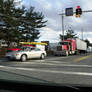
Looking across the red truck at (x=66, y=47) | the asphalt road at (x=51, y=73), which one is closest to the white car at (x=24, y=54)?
the asphalt road at (x=51, y=73)

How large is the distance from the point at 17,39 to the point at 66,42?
378 inches

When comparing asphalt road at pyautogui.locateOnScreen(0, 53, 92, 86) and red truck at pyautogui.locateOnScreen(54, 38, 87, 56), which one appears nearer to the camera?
asphalt road at pyautogui.locateOnScreen(0, 53, 92, 86)

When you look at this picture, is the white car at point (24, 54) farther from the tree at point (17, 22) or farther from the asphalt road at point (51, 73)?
the tree at point (17, 22)

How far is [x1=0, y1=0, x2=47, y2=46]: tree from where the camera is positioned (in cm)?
2719

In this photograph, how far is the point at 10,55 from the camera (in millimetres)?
16453

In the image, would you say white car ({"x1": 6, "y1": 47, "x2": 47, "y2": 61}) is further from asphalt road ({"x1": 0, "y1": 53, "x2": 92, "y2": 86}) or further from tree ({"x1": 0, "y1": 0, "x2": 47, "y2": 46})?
tree ({"x1": 0, "y1": 0, "x2": 47, "y2": 46})

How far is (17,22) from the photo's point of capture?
92.8 ft

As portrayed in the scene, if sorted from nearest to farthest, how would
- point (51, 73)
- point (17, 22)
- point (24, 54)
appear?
point (51, 73) < point (24, 54) < point (17, 22)

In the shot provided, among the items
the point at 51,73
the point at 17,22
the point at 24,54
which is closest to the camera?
the point at 51,73

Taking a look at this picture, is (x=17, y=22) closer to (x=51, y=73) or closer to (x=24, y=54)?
(x=24, y=54)

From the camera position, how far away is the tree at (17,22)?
1070 inches

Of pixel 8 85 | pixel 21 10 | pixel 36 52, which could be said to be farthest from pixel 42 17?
pixel 8 85

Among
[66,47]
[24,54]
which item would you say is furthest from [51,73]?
[66,47]

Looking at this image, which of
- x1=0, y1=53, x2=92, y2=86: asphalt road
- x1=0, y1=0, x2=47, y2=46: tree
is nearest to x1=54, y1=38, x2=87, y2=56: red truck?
x1=0, y1=0, x2=47, y2=46: tree
